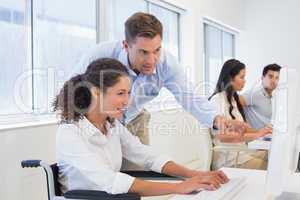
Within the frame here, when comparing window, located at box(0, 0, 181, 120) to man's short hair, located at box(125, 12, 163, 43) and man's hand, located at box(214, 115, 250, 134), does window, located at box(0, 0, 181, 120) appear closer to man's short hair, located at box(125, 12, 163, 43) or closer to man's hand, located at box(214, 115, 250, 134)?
man's short hair, located at box(125, 12, 163, 43)

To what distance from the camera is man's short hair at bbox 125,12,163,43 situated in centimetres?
176

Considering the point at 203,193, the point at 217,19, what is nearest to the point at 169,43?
the point at 217,19

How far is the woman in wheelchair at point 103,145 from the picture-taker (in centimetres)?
137

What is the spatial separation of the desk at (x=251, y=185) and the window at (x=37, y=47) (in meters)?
1.23

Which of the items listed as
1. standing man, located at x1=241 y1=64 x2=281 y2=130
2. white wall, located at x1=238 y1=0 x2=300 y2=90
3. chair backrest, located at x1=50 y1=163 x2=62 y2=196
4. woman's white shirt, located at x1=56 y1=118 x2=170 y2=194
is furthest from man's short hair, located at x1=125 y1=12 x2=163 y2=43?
white wall, located at x1=238 y1=0 x2=300 y2=90

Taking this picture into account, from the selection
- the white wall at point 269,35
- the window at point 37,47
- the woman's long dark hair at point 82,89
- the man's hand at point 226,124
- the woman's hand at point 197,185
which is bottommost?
the woman's hand at point 197,185

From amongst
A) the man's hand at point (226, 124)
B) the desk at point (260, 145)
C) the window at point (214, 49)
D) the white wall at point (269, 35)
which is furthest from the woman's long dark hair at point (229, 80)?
the white wall at point (269, 35)

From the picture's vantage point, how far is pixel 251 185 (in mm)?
1396

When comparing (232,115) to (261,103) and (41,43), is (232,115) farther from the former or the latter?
(41,43)

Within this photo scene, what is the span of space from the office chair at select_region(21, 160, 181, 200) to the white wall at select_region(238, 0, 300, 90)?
14.5ft

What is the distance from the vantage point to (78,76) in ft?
5.14

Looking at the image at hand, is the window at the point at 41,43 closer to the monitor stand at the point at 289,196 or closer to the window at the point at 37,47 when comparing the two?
the window at the point at 37,47

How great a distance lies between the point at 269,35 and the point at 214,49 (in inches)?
39.6

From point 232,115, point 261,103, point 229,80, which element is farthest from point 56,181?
point 261,103
